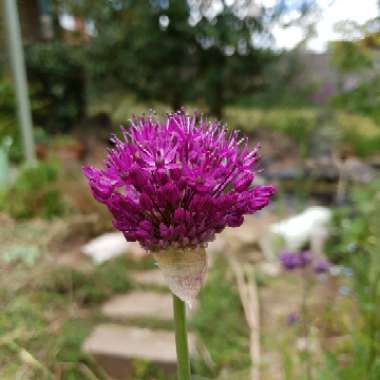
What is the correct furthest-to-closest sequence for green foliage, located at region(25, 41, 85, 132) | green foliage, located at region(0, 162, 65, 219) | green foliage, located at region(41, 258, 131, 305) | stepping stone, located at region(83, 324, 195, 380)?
green foliage, located at region(25, 41, 85, 132)
green foliage, located at region(0, 162, 65, 219)
green foliage, located at region(41, 258, 131, 305)
stepping stone, located at region(83, 324, 195, 380)

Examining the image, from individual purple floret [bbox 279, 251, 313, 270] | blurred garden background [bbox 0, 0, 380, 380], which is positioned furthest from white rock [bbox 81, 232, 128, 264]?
individual purple floret [bbox 279, 251, 313, 270]

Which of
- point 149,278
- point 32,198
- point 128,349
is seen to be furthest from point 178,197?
point 32,198

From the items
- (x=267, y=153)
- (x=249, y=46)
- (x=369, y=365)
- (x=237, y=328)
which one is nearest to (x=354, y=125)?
(x=267, y=153)

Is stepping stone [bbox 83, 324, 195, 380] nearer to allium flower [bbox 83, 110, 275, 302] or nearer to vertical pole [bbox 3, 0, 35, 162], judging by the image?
allium flower [bbox 83, 110, 275, 302]

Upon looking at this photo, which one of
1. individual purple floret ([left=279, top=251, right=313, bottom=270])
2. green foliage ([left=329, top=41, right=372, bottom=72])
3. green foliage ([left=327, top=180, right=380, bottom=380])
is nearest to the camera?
green foliage ([left=327, top=180, right=380, bottom=380])

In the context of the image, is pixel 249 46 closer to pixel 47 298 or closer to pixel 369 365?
pixel 47 298

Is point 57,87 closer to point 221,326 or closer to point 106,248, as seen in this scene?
point 106,248
